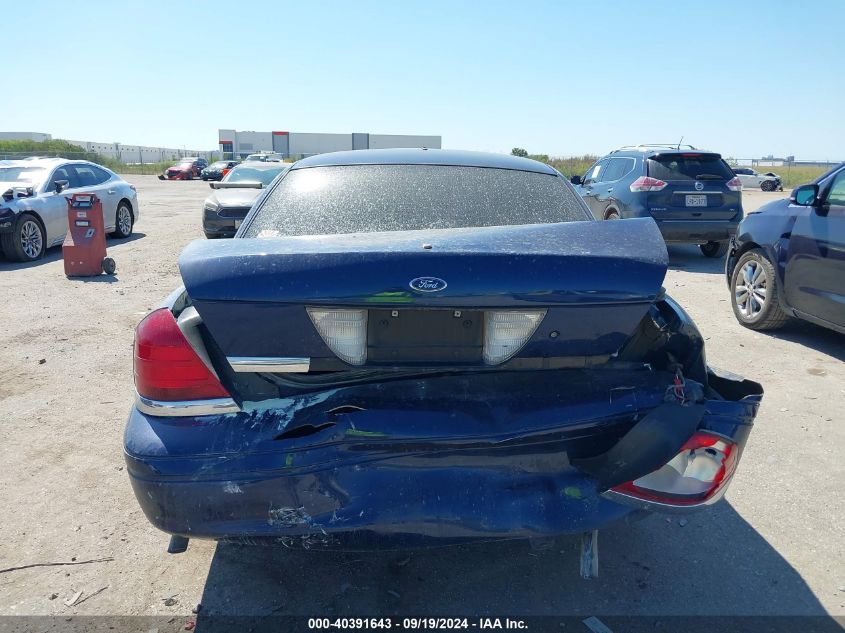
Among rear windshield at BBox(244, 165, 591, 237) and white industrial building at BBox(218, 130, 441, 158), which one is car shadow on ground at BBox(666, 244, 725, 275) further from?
white industrial building at BBox(218, 130, 441, 158)

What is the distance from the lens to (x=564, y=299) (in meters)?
2.15

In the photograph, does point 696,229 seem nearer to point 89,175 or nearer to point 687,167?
point 687,167

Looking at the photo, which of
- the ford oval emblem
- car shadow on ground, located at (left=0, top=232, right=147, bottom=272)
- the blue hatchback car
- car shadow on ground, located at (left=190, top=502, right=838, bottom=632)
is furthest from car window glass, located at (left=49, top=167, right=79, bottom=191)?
the ford oval emblem

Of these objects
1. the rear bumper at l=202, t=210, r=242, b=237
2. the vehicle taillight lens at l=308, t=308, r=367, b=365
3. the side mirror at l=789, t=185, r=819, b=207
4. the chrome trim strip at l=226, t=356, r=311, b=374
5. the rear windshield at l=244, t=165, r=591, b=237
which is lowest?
the rear bumper at l=202, t=210, r=242, b=237

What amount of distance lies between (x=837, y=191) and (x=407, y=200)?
4322 mm

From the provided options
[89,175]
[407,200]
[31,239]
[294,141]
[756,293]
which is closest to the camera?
[407,200]

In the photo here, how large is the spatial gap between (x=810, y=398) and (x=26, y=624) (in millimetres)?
4891

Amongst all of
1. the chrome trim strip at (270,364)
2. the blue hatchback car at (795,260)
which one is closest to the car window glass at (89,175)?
the blue hatchback car at (795,260)

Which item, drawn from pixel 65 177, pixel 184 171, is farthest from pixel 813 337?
pixel 184 171

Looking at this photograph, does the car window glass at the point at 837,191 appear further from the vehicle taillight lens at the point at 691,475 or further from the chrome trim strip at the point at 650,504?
the chrome trim strip at the point at 650,504

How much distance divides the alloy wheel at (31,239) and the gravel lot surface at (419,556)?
6623 millimetres

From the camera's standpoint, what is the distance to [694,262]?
11.0 metres

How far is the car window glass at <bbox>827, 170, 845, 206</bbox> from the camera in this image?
553cm

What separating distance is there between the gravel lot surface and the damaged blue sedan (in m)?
0.57
